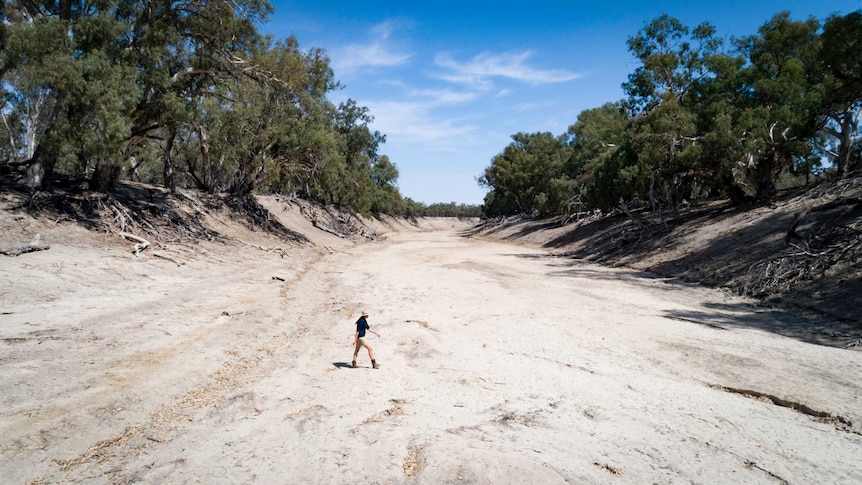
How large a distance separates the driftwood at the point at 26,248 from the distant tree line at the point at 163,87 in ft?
13.7

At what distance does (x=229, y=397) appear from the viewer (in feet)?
18.0

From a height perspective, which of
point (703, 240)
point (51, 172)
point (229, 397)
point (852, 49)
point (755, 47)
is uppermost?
point (755, 47)

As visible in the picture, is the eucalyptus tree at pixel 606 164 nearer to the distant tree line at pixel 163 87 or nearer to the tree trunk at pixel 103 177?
the distant tree line at pixel 163 87

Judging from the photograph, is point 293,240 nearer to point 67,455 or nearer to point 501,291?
point 501,291

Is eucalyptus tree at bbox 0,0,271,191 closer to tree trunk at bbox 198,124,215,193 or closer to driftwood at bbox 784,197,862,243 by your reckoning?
tree trunk at bbox 198,124,215,193

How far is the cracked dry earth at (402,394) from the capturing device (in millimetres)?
3943

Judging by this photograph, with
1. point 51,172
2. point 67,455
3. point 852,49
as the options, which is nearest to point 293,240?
point 51,172

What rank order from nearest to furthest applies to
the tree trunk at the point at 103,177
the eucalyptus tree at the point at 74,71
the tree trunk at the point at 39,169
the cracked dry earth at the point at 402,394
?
the cracked dry earth at the point at 402,394, the eucalyptus tree at the point at 74,71, the tree trunk at the point at 39,169, the tree trunk at the point at 103,177

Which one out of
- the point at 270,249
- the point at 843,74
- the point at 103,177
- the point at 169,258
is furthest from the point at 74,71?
the point at 843,74

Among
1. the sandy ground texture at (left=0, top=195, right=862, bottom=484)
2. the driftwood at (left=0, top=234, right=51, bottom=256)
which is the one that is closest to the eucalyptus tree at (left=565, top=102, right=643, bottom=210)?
the sandy ground texture at (left=0, top=195, right=862, bottom=484)

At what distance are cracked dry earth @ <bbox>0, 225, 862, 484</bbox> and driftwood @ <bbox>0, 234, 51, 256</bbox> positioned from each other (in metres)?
1.13

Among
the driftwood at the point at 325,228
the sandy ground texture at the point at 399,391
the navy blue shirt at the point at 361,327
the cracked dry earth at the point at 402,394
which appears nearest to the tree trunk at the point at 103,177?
the sandy ground texture at the point at 399,391

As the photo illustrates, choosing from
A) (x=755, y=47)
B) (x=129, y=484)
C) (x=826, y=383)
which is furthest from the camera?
(x=755, y=47)

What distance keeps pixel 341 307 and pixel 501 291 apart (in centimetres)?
571
